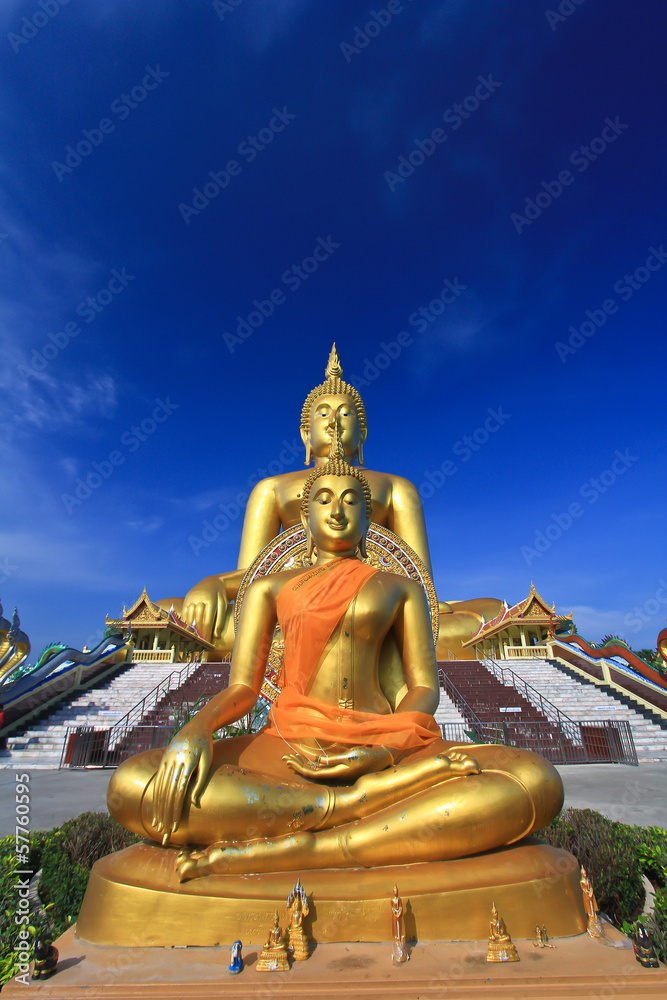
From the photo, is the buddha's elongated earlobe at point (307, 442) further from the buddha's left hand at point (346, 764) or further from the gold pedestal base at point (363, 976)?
the gold pedestal base at point (363, 976)

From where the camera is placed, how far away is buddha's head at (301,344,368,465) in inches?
255

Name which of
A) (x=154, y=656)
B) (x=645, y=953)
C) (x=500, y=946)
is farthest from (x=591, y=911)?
(x=154, y=656)

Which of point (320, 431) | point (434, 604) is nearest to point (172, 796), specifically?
point (434, 604)

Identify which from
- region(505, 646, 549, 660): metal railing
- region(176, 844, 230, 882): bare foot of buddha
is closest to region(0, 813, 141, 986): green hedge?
region(176, 844, 230, 882): bare foot of buddha

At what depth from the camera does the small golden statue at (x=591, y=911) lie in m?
2.23

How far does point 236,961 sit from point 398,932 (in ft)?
2.01

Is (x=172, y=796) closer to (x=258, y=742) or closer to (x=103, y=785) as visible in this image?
(x=258, y=742)

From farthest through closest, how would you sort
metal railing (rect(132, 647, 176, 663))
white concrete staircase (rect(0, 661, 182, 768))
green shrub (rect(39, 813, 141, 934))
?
metal railing (rect(132, 647, 176, 663))
white concrete staircase (rect(0, 661, 182, 768))
green shrub (rect(39, 813, 141, 934))

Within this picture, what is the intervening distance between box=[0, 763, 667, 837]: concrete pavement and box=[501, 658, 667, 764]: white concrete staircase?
144 cm

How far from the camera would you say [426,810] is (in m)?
2.48

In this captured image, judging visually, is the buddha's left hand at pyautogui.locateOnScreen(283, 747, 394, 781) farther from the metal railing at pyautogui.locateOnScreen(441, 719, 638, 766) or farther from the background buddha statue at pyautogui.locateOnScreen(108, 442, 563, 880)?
the metal railing at pyautogui.locateOnScreen(441, 719, 638, 766)

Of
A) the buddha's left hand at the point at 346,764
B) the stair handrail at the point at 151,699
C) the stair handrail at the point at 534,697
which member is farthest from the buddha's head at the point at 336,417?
the stair handrail at the point at 534,697

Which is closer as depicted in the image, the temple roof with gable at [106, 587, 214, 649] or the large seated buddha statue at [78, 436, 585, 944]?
the large seated buddha statue at [78, 436, 585, 944]

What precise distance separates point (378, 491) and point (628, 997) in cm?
880
